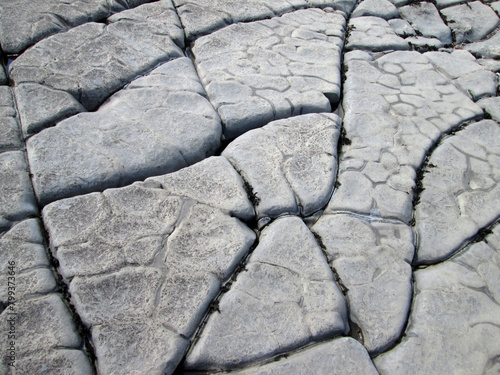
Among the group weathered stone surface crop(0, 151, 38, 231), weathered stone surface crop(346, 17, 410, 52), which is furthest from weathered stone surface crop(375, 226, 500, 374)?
weathered stone surface crop(346, 17, 410, 52)

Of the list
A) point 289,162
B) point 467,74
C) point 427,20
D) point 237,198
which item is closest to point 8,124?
point 237,198

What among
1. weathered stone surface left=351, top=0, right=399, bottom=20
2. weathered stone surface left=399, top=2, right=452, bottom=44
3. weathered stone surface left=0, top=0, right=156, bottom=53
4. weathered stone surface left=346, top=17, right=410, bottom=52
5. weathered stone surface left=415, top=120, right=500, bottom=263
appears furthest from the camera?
weathered stone surface left=351, top=0, right=399, bottom=20

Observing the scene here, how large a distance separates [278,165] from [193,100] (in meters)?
0.77

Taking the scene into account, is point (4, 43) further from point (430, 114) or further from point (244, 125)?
point (430, 114)

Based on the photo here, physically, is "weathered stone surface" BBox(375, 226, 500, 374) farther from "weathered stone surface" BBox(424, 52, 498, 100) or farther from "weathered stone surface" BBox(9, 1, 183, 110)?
"weathered stone surface" BBox(9, 1, 183, 110)

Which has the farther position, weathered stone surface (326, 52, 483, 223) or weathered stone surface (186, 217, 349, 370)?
weathered stone surface (326, 52, 483, 223)

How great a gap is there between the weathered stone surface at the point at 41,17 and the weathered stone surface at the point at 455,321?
2988 millimetres

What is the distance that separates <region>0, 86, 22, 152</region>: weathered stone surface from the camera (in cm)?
219

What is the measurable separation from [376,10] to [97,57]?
264 cm

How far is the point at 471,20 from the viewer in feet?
12.5

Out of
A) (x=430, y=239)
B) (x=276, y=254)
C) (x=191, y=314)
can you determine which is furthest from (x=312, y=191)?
(x=191, y=314)

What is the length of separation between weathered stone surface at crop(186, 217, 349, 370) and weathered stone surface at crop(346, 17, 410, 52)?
2.16 meters

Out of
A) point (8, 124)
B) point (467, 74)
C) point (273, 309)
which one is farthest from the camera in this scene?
point (467, 74)

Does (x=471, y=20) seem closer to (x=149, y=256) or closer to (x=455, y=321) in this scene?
(x=455, y=321)
